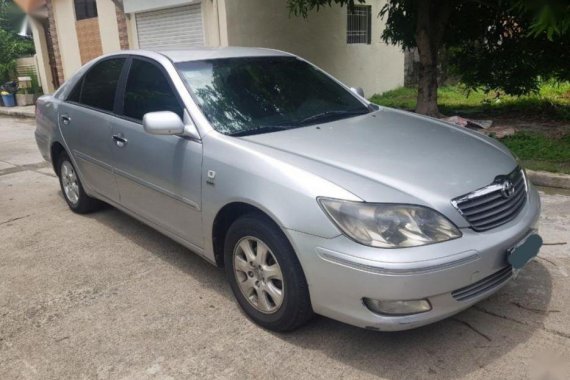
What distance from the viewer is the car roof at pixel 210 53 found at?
380 cm

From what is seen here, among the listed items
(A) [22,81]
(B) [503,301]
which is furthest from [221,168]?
(A) [22,81]

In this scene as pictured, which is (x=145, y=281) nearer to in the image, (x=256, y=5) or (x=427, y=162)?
(x=427, y=162)

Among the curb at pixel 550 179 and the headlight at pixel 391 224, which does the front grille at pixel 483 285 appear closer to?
the headlight at pixel 391 224

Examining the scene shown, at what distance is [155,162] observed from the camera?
3.58 m

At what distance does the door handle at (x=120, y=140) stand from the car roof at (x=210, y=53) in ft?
2.30

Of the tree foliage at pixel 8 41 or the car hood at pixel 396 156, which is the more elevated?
the tree foliage at pixel 8 41

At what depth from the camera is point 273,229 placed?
2768mm

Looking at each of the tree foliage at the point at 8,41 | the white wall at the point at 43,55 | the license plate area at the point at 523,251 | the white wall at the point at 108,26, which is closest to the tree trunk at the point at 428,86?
the license plate area at the point at 523,251

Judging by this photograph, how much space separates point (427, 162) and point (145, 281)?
2130 mm

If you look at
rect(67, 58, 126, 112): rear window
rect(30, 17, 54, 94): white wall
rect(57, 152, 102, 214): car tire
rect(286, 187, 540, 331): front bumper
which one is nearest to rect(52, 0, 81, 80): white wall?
rect(30, 17, 54, 94): white wall

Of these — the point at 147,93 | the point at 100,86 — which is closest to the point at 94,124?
the point at 100,86

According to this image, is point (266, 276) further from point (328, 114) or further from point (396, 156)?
point (328, 114)

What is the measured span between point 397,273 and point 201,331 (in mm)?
1297

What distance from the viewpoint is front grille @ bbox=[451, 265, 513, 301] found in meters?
2.54
